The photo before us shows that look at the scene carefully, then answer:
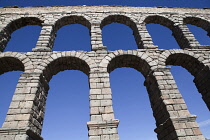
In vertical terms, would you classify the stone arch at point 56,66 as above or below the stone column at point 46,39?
below

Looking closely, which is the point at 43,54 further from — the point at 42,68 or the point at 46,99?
the point at 46,99

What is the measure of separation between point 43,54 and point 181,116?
7145 millimetres

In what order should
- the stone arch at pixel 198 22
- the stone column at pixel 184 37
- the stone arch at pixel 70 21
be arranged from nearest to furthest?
1. the stone column at pixel 184 37
2. the stone arch at pixel 70 21
3. the stone arch at pixel 198 22

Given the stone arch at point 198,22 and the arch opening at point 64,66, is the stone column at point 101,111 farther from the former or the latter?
the stone arch at point 198,22

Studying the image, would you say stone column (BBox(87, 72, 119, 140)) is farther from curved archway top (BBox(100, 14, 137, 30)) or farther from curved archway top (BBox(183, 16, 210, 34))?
curved archway top (BBox(183, 16, 210, 34))

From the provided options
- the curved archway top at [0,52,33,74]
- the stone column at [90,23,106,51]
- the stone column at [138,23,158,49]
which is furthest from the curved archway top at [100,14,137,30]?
the curved archway top at [0,52,33,74]

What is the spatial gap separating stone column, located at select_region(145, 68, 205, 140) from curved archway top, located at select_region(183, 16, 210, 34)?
6498 mm

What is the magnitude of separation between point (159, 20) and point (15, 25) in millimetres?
10395

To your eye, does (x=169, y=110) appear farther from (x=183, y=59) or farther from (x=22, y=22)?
(x=22, y=22)

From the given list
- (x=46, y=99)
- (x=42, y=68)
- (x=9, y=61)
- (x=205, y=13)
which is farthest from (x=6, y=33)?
(x=205, y=13)

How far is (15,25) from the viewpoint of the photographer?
35.7 feet

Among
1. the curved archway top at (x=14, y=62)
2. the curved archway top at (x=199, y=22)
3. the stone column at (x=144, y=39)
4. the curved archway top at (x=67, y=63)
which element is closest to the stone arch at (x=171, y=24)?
the curved archway top at (x=199, y=22)

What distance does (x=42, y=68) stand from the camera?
7637mm

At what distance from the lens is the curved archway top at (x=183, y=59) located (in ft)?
27.8
